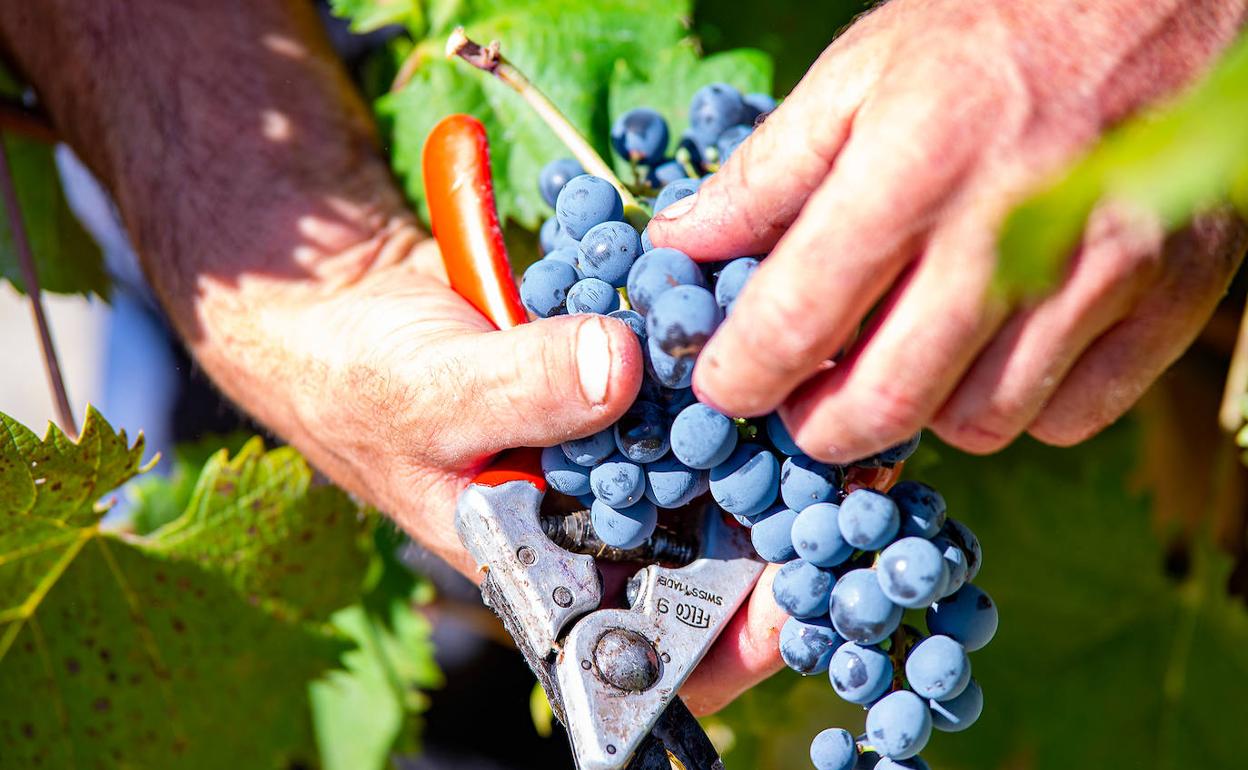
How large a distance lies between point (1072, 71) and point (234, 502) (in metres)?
1.14

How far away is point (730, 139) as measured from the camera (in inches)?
45.6

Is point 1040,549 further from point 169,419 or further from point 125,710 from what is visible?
point 169,419

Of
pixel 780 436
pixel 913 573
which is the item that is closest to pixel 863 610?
pixel 913 573

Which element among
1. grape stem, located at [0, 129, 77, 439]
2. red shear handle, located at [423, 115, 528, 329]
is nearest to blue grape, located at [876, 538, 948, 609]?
red shear handle, located at [423, 115, 528, 329]

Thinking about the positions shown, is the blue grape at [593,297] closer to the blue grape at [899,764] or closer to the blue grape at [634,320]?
the blue grape at [634,320]

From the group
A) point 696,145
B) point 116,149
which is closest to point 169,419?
point 116,149

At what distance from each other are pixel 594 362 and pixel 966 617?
1.23 feet

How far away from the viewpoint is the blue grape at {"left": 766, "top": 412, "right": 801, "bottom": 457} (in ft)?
2.89

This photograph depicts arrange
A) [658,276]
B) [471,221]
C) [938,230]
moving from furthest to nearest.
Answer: [471,221], [658,276], [938,230]

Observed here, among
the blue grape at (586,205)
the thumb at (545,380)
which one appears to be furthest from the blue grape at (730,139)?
the thumb at (545,380)

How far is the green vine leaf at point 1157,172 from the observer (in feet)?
1.20

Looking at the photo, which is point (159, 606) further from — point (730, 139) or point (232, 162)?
point (730, 139)

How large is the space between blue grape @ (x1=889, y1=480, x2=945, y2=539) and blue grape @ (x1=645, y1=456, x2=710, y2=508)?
6.5 inches

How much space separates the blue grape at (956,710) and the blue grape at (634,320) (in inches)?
15.3
